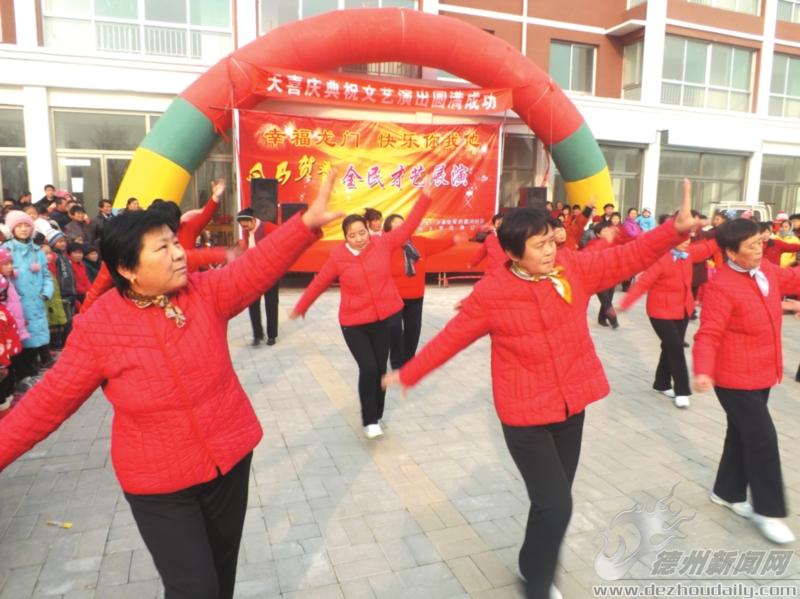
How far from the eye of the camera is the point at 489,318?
254cm

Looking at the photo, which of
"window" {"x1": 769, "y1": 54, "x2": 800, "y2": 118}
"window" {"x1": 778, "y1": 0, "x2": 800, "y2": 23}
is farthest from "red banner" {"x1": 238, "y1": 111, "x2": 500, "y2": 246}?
"window" {"x1": 778, "y1": 0, "x2": 800, "y2": 23}

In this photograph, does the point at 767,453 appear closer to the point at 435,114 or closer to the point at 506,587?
the point at 506,587

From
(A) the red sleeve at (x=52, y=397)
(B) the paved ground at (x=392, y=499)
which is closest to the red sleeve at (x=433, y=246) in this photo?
(B) the paved ground at (x=392, y=499)

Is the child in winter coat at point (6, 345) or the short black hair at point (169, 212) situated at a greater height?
the short black hair at point (169, 212)

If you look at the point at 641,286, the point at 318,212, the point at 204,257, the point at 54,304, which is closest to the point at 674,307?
the point at 641,286

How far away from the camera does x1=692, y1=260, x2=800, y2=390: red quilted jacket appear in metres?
3.11

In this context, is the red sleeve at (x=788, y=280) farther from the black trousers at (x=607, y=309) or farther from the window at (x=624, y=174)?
the window at (x=624, y=174)

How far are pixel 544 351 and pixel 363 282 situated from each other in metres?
2.29

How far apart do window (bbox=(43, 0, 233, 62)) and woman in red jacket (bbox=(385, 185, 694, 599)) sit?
487 inches

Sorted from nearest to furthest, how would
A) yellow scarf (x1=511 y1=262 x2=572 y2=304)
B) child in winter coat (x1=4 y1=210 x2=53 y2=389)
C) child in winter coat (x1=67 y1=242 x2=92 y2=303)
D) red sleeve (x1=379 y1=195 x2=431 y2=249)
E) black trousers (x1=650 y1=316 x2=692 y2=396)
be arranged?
yellow scarf (x1=511 y1=262 x2=572 y2=304) < red sleeve (x1=379 y1=195 x2=431 y2=249) < black trousers (x1=650 y1=316 x2=692 y2=396) < child in winter coat (x1=4 y1=210 x2=53 y2=389) < child in winter coat (x1=67 y1=242 x2=92 y2=303)

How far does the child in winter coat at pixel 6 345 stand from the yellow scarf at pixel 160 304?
3.29 metres

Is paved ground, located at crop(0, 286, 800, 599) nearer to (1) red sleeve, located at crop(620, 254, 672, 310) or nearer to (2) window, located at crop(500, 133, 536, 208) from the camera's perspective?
(1) red sleeve, located at crop(620, 254, 672, 310)

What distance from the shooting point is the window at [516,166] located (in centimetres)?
1509

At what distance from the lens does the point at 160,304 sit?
189 cm
